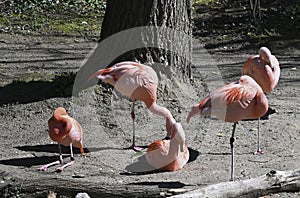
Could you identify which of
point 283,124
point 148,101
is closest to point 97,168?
point 148,101

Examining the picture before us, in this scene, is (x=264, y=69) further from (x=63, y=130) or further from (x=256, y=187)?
(x=63, y=130)

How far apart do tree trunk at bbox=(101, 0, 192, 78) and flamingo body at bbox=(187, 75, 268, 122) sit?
1.87 metres

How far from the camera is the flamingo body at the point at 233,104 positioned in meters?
4.66

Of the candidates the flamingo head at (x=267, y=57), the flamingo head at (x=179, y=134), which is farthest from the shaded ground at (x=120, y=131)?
the flamingo head at (x=267, y=57)

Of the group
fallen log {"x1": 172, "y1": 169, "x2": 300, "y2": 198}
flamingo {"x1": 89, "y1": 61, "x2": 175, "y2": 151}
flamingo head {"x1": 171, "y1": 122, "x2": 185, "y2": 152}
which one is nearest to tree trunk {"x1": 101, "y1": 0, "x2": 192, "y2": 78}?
flamingo {"x1": 89, "y1": 61, "x2": 175, "y2": 151}

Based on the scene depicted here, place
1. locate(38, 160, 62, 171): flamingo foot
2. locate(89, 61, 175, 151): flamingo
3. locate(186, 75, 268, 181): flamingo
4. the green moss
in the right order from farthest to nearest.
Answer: the green moss
locate(89, 61, 175, 151): flamingo
locate(38, 160, 62, 171): flamingo foot
locate(186, 75, 268, 181): flamingo

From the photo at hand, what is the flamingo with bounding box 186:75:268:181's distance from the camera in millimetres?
4653

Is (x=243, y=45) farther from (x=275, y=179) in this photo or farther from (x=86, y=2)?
(x=275, y=179)

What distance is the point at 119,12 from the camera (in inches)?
259

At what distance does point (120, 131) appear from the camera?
5.99 m

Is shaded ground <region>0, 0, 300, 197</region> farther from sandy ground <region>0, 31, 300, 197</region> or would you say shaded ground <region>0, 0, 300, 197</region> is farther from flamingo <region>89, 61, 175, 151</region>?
flamingo <region>89, 61, 175, 151</region>

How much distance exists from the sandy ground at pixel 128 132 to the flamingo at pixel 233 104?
1.72 ft

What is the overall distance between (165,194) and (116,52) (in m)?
2.72

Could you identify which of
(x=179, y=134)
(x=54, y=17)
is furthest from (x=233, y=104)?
(x=54, y=17)
